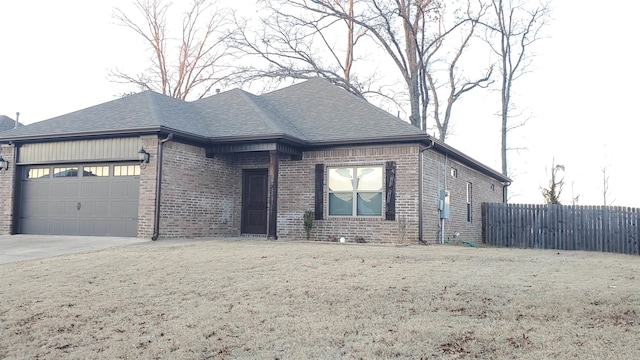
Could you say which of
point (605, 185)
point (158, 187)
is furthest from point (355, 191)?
point (605, 185)

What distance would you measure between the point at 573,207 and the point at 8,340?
17.4 meters

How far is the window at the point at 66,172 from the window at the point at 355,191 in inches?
278

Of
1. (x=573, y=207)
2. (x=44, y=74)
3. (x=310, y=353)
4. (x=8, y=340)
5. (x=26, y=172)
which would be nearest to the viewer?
(x=310, y=353)

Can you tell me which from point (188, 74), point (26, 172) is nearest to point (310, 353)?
point (26, 172)

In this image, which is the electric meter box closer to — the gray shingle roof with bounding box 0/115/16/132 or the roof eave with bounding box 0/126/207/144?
the roof eave with bounding box 0/126/207/144

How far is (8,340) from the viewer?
6.19m

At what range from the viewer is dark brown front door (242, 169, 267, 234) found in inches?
659

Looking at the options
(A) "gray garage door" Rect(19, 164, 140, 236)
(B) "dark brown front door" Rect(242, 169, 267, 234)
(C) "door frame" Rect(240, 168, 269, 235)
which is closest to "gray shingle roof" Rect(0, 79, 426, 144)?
(A) "gray garage door" Rect(19, 164, 140, 236)

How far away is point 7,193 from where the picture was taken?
16328 millimetres

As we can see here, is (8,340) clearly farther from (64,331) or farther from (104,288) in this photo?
(104,288)

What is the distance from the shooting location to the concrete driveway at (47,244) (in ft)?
39.2

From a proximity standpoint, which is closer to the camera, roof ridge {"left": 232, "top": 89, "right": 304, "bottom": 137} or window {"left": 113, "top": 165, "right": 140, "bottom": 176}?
window {"left": 113, "top": 165, "right": 140, "bottom": 176}

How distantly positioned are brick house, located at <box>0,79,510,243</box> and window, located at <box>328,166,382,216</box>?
28mm

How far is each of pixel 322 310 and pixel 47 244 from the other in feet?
31.6
